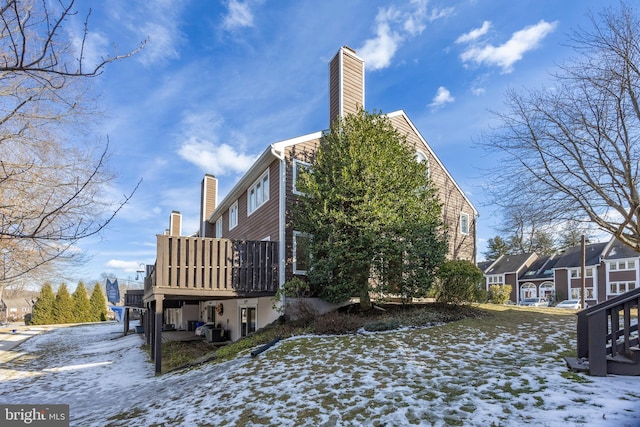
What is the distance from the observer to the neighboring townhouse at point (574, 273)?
35.8 metres

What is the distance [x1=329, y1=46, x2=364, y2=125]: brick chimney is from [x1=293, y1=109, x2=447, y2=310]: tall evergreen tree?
2.23 m

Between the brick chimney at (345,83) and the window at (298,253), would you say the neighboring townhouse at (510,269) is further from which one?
the window at (298,253)

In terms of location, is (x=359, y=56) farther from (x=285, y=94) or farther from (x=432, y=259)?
(x=432, y=259)

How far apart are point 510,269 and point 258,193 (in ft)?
127

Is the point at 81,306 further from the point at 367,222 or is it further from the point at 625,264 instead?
the point at 625,264

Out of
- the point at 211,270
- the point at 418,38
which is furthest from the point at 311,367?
the point at 418,38

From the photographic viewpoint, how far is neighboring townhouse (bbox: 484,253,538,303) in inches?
1722

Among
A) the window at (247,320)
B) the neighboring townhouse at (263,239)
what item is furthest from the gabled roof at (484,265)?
the window at (247,320)

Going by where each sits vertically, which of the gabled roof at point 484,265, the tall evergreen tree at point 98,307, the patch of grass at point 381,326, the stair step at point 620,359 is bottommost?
the tall evergreen tree at point 98,307

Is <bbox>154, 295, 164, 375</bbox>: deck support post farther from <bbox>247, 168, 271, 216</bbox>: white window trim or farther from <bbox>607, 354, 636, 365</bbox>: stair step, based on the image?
<bbox>607, 354, 636, 365</bbox>: stair step

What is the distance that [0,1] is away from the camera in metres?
3.53

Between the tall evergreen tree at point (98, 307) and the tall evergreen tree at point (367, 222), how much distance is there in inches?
1432

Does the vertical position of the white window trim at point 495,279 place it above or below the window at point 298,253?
below

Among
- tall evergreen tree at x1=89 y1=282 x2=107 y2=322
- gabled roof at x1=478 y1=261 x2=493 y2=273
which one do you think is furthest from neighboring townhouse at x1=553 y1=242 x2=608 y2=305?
tall evergreen tree at x1=89 y1=282 x2=107 y2=322
